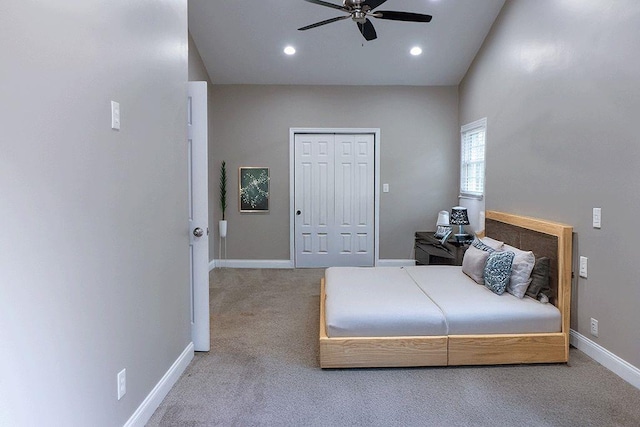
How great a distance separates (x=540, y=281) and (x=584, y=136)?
44.8 inches

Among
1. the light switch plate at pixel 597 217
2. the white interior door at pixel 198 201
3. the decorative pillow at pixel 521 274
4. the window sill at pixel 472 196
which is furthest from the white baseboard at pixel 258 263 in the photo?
the light switch plate at pixel 597 217

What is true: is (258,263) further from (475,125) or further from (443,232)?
(475,125)

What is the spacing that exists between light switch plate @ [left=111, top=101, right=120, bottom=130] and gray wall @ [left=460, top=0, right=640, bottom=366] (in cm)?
299

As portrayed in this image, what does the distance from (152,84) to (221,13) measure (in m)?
2.97

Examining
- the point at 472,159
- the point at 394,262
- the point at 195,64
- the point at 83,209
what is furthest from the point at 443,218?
the point at 83,209

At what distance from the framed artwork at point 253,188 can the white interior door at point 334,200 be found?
0.47 meters

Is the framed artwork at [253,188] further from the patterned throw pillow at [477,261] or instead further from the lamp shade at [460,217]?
the patterned throw pillow at [477,261]

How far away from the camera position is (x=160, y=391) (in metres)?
2.52

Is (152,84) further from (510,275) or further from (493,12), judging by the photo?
(493,12)

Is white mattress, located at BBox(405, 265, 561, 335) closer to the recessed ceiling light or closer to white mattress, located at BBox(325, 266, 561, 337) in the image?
white mattress, located at BBox(325, 266, 561, 337)

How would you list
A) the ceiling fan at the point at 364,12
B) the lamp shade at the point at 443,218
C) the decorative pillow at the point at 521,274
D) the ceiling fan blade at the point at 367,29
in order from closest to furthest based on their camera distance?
the decorative pillow at the point at 521,274 < the ceiling fan at the point at 364,12 < the ceiling fan blade at the point at 367,29 < the lamp shade at the point at 443,218

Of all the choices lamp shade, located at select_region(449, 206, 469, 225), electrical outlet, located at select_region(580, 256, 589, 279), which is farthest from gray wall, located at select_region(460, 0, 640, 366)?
lamp shade, located at select_region(449, 206, 469, 225)

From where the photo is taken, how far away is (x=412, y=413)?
2.42 metres

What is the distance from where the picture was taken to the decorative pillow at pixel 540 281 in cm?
334
